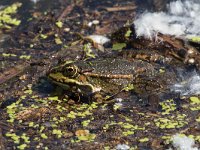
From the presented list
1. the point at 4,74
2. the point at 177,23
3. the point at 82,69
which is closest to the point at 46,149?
the point at 82,69

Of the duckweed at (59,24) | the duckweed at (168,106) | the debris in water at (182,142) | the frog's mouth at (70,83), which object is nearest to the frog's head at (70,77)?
the frog's mouth at (70,83)

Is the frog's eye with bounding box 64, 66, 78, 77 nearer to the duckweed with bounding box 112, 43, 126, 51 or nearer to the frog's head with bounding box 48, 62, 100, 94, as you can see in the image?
the frog's head with bounding box 48, 62, 100, 94

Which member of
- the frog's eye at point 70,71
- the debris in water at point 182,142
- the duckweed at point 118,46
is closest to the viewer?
the debris in water at point 182,142

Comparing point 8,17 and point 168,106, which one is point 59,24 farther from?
point 168,106

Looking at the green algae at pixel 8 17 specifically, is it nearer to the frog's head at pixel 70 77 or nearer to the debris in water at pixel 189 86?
the frog's head at pixel 70 77

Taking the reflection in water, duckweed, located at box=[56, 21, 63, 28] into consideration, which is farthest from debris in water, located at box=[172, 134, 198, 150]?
duckweed, located at box=[56, 21, 63, 28]

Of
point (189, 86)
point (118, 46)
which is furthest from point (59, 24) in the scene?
point (189, 86)
